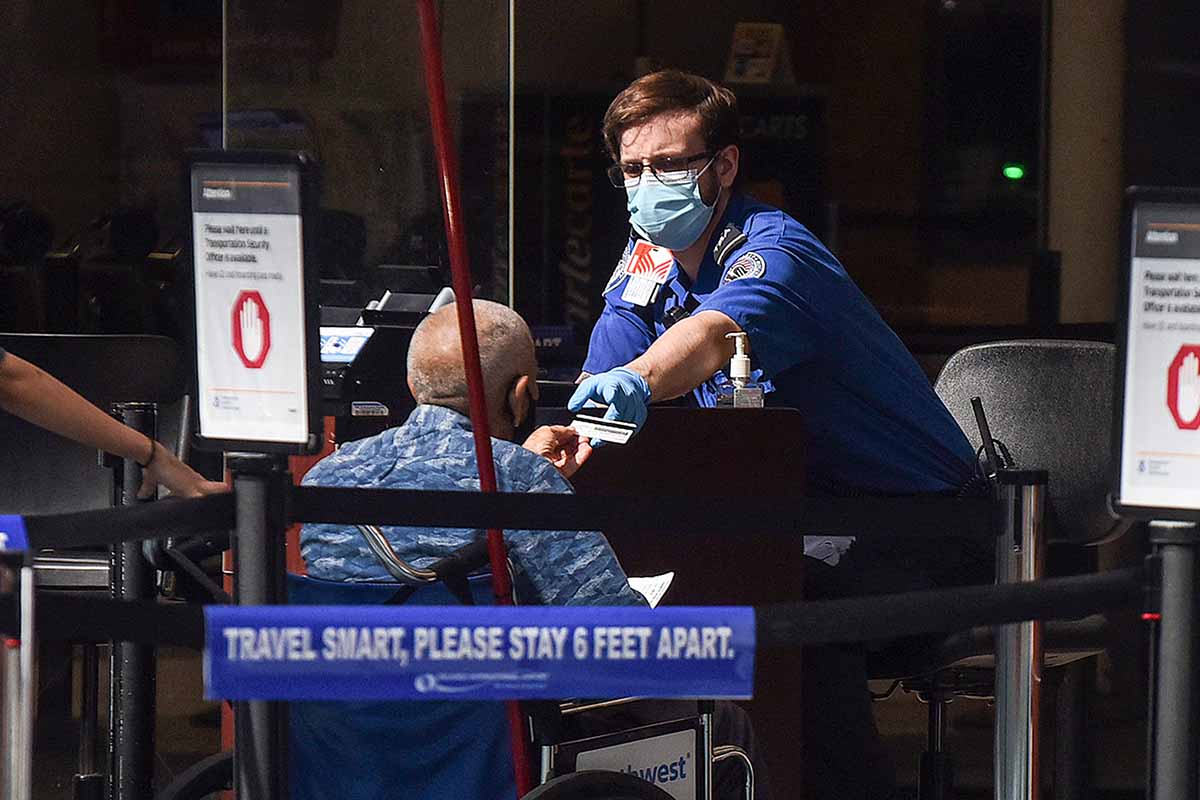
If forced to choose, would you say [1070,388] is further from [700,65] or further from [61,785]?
[700,65]

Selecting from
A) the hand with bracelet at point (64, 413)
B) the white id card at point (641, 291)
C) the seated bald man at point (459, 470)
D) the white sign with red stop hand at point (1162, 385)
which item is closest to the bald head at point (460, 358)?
the seated bald man at point (459, 470)

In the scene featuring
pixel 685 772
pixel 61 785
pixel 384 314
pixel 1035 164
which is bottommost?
pixel 61 785

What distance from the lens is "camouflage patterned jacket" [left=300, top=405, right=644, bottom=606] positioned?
2607 millimetres

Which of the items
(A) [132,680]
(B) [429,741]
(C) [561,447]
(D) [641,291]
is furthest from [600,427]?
(A) [132,680]

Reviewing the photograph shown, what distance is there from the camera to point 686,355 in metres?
3.06

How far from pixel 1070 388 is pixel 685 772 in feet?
4.48

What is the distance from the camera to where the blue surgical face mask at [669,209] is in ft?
11.2

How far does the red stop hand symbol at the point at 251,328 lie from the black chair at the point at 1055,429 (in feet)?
5.44

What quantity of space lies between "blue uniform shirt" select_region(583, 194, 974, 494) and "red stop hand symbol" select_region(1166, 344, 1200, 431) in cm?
115

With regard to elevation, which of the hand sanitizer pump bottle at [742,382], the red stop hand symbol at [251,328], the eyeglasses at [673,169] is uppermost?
the eyeglasses at [673,169]

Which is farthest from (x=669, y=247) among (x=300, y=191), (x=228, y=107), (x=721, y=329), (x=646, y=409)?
(x=228, y=107)

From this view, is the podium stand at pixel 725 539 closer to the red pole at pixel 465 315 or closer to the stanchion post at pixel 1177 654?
the red pole at pixel 465 315

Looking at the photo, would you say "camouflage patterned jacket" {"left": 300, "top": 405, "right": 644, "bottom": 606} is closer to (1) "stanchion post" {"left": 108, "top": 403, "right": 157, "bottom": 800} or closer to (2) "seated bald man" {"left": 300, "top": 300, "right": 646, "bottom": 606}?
(2) "seated bald man" {"left": 300, "top": 300, "right": 646, "bottom": 606}

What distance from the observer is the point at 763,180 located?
6.24 m
